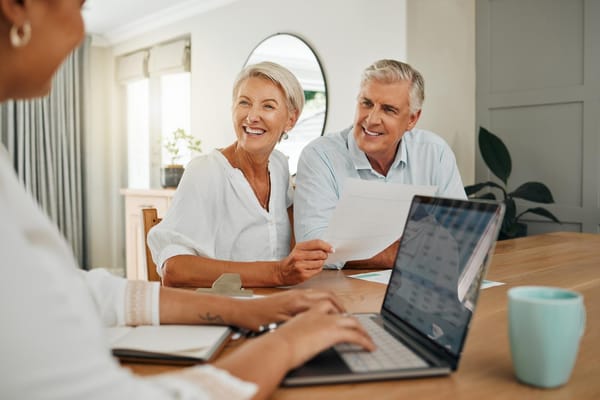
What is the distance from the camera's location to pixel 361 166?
1938mm

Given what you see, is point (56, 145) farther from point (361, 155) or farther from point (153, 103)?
point (361, 155)

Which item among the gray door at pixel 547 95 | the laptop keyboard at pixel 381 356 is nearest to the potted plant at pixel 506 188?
the gray door at pixel 547 95

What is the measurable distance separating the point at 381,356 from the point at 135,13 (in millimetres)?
5056

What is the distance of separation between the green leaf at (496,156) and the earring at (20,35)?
8.98 ft

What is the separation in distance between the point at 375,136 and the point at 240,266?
0.80 m

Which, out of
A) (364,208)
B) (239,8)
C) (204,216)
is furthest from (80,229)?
(364,208)

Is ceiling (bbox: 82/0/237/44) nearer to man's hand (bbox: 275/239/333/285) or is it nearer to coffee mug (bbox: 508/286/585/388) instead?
man's hand (bbox: 275/239/333/285)

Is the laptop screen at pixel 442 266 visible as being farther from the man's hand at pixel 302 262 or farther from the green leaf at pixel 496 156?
the green leaf at pixel 496 156

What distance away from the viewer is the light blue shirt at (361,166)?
183cm

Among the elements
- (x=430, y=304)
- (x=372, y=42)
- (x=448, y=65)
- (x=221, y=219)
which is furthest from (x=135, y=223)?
(x=430, y=304)

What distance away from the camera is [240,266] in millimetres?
1350

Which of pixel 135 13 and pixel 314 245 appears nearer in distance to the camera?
pixel 314 245

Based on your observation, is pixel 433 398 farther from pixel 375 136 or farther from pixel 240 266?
pixel 375 136

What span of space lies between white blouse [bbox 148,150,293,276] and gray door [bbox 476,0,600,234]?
6.07 feet
